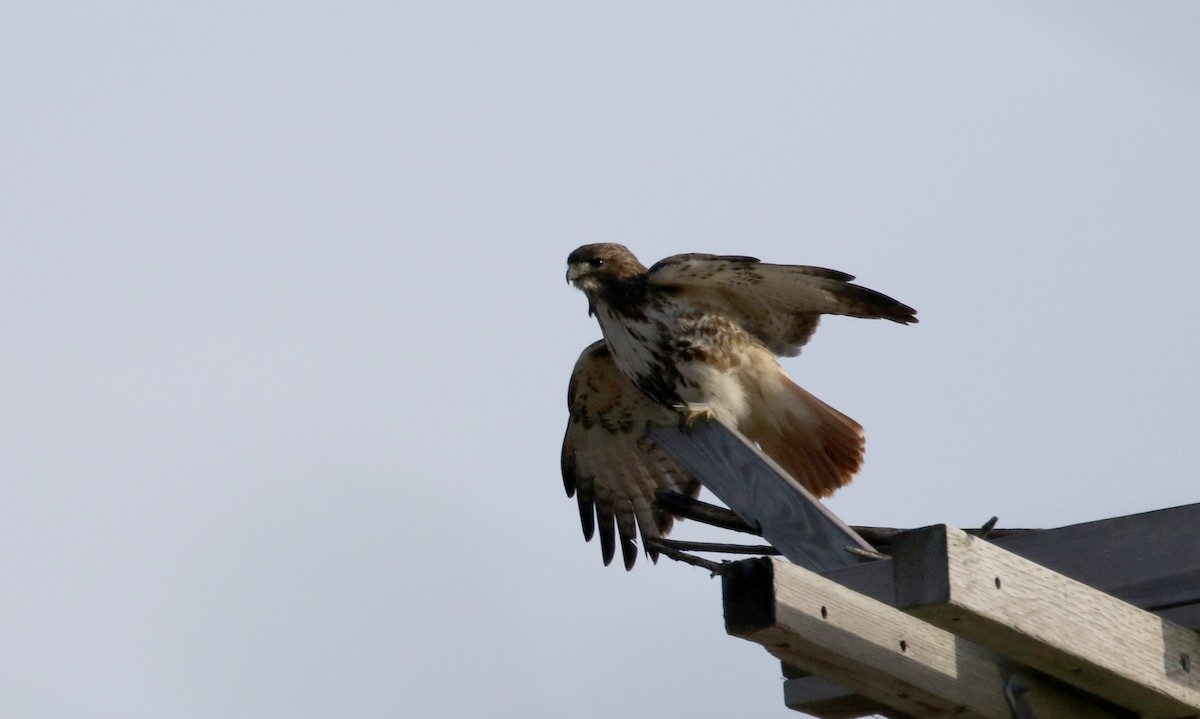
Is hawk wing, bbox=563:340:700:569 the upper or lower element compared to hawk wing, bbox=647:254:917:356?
lower

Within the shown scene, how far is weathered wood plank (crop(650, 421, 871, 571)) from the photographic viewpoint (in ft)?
10.2

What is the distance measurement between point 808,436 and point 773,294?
0.60 metres

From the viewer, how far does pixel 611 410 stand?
20.0 ft

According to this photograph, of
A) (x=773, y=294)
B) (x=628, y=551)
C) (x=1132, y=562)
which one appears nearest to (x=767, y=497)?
(x=1132, y=562)

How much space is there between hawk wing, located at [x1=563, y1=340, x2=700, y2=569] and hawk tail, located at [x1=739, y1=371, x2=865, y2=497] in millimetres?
351

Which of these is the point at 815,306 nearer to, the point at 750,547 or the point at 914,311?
the point at 914,311

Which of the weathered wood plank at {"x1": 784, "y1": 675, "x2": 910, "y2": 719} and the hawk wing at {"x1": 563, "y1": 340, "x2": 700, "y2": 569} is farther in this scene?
the hawk wing at {"x1": 563, "y1": 340, "x2": 700, "y2": 569}

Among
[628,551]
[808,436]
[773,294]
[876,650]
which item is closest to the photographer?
[876,650]

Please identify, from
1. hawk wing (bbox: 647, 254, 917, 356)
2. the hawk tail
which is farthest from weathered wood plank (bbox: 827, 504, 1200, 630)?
the hawk tail

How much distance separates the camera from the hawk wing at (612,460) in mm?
5969

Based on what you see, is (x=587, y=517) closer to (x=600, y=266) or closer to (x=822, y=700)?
(x=600, y=266)

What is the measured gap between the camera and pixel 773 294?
18.1ft

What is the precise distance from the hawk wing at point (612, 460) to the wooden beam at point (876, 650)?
3.11 metres

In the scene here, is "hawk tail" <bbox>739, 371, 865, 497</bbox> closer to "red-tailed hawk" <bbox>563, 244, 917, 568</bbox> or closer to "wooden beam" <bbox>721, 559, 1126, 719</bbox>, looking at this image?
"red-tailed hawk" <bbox>563, 244, 917, 568</bbox>
